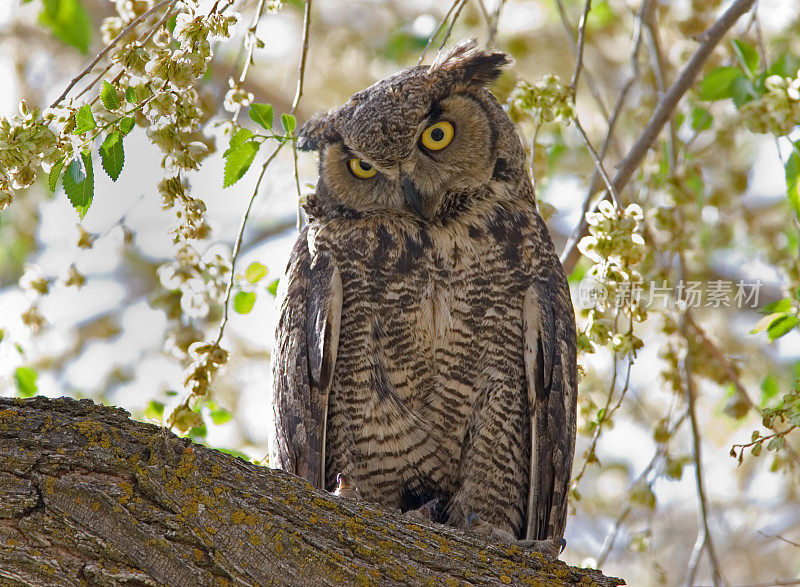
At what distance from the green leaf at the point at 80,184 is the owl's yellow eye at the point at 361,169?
4.13 ft

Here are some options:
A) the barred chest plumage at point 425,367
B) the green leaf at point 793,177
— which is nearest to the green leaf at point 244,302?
the barred chest plumage at point 425,367

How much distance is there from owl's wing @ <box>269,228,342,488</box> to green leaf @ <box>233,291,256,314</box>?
13 cm

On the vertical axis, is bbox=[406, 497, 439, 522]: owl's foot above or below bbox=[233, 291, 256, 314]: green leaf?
below

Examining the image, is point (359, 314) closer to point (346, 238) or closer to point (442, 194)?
point (346, 238)

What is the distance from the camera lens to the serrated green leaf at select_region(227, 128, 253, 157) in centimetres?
249

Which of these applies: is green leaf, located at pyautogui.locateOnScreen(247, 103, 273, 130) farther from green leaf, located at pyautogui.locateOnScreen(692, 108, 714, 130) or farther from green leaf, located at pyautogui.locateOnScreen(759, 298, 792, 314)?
green leaf, located at pyautogui.locateOnScreen(692, 108, 714, 130)

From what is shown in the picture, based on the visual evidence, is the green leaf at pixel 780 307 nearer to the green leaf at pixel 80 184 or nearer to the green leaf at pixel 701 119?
the green leaf at pixel 701 119

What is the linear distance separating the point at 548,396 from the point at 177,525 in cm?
159

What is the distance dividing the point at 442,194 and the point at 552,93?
632mm

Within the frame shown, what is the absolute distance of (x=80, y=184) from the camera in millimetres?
2113

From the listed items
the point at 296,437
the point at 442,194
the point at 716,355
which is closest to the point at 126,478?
the point at 296,437

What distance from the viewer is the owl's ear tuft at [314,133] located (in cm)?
334

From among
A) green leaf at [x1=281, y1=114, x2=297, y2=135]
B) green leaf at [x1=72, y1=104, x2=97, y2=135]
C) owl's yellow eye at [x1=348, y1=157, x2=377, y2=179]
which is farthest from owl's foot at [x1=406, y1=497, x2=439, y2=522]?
green leaf at [x1=72, y1=104, x2=97, y2=135]

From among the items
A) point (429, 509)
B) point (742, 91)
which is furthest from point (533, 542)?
point (742, 91)
